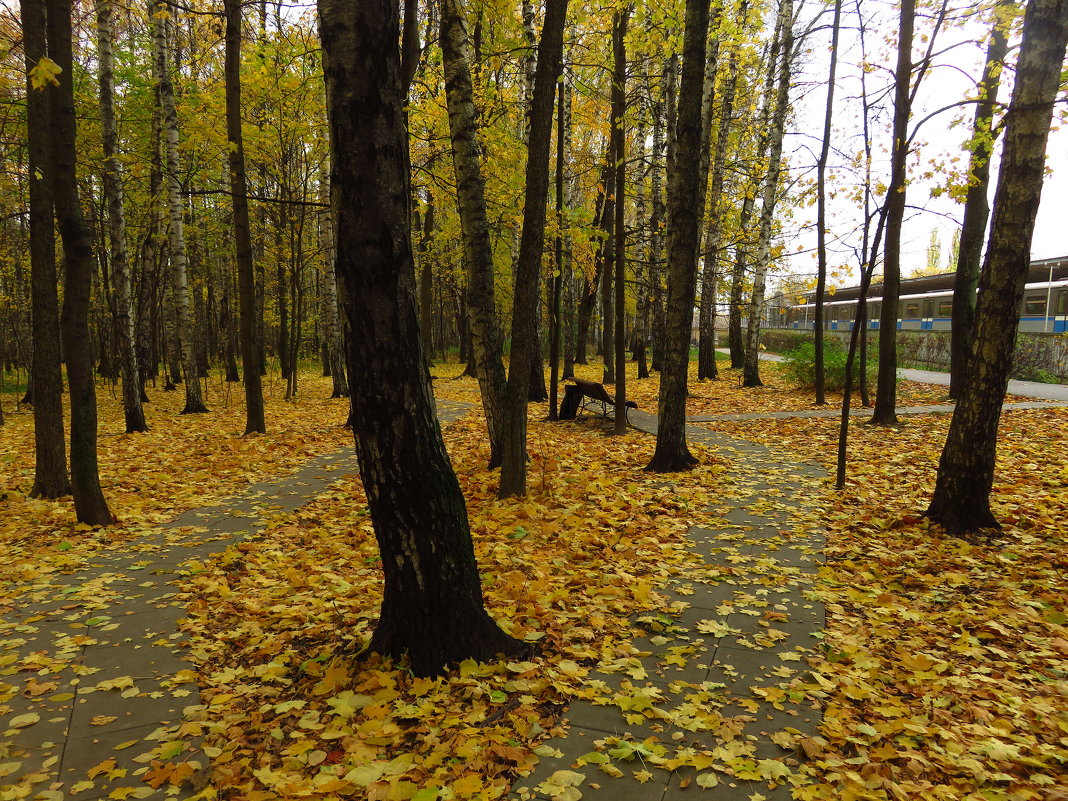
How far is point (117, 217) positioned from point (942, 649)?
Result: 13977 mm

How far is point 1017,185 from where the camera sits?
4.65 metres

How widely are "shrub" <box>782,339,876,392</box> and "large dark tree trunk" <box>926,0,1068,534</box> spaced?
9207 millimetres

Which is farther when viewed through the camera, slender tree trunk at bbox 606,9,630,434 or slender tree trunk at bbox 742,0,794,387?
slender tree trunk at bbox 742,0,794,387

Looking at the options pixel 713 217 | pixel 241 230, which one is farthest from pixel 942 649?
pixel 713 217

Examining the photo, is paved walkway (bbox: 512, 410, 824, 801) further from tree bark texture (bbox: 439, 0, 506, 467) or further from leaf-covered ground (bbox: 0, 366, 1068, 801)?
tree bark texture (bbox: 439, 0, 506, 467)

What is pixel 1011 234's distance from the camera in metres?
4.70

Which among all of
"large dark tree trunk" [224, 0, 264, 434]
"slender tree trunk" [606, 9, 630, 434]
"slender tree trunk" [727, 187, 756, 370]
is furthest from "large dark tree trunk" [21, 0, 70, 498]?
"slender tree trunk" [727, 187, 756, 370]

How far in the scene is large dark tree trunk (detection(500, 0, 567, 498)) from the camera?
5418 mm

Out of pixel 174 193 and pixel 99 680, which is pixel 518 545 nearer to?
pixel 99 680

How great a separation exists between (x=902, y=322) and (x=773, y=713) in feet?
97.3

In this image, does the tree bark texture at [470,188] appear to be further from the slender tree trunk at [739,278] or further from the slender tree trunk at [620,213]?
the slender tree trunk at [739,278]

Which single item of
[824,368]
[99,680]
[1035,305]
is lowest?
[99,680]

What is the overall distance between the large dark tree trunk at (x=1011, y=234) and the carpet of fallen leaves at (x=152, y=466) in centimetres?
787

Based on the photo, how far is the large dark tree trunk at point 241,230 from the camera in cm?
920
